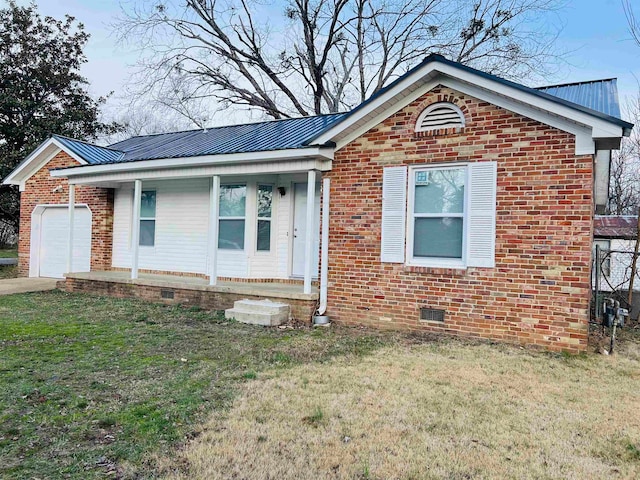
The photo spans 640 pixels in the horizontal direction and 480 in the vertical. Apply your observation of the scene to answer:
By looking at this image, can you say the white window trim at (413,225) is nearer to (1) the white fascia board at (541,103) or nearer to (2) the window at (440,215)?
(2) the window at (440,215)

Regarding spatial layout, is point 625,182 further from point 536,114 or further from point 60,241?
point 60,241

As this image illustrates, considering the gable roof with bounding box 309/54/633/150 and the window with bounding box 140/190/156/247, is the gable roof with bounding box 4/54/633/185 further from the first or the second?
the window with bounding box 140/190/156/247

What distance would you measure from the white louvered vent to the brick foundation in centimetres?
338

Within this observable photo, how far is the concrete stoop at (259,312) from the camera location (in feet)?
24.9

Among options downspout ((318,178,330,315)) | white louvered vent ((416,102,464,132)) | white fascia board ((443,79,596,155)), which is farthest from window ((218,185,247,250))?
white fascia board ((443,79,596,155))

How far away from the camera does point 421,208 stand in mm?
7258

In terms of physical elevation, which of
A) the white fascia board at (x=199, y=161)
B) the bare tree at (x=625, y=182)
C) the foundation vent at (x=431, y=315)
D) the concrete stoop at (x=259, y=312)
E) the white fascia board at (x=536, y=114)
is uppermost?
the bare tree at (x=625, y=182)

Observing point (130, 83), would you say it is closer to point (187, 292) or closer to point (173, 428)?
point (187, 292)

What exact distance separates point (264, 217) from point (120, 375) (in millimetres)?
5568

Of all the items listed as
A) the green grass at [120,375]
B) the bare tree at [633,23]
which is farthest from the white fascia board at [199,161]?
the bare tree at [633,23]

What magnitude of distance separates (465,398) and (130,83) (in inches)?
819

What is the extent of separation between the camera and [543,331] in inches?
248

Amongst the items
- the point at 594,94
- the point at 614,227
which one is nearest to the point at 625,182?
the point at 614,227

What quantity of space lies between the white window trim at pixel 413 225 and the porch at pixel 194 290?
182 cm
